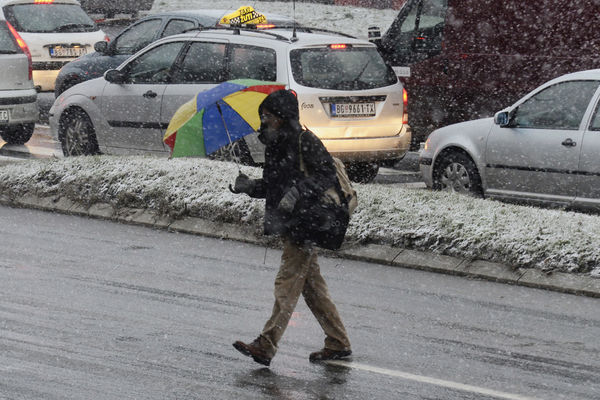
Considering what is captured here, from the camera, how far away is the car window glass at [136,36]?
59.0 ft

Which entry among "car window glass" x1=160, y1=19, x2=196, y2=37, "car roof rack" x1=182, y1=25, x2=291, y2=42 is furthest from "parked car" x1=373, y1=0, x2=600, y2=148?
"car window glass" x1=160, y1=19, x2=196, y2=37

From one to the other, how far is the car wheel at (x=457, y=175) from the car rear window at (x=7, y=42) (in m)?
6.62

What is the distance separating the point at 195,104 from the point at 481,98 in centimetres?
780

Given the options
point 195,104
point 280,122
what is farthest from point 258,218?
point 280,122

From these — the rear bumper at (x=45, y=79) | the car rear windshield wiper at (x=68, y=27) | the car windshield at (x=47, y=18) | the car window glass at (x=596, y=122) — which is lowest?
the rear bumper at (x=45, y=79)

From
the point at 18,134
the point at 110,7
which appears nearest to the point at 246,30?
the point at 18,134

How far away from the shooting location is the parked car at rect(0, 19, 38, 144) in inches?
631

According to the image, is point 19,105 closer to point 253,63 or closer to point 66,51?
point 66,51

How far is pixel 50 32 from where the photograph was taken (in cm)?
2033

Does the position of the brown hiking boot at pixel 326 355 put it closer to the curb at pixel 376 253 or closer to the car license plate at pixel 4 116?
the curb at pixel 376 253

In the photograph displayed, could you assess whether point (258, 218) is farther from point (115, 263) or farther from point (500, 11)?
point (500, 11)

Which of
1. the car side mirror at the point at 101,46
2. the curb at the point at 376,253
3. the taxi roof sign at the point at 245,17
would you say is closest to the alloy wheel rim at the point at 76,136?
the taxi roof sign at the point at 245,17

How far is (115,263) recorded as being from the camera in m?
9.29

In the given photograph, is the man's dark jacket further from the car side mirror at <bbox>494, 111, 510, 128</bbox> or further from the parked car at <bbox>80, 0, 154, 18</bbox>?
the parked car at <bbox>80, 0, 154, 18</bbox>
